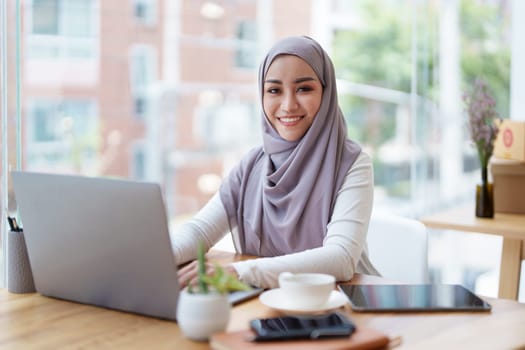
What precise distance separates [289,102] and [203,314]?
0.82m

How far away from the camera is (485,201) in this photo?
8.50 feet

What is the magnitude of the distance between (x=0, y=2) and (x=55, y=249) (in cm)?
97

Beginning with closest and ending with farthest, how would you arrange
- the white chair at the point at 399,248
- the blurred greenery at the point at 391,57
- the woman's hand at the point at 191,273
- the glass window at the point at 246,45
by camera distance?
the woman's hand at the point at 191,273
the white chair at the point at 399,248
the blurred greenery at the point at 391,57
the glass window at the point at 246,45

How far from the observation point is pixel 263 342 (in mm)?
1089

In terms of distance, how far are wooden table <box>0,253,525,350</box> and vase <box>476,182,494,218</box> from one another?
4.10ft

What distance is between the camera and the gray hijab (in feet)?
5.87

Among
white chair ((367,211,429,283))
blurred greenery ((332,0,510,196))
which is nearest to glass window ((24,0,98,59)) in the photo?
blurred greenery ((332,0,510,196))

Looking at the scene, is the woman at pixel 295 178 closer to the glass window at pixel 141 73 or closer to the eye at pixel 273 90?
the eye at pixel 273 90

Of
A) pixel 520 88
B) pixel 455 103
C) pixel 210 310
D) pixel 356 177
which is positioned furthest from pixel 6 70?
pixel 455 103

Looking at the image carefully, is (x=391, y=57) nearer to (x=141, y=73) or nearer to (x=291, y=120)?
(x=141, y=73)

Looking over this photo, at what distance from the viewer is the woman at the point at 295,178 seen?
176cm

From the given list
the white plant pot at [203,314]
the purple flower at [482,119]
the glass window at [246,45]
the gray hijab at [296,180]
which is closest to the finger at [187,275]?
the white plant pot at [203,314]

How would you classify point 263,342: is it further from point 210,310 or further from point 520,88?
point 520,88

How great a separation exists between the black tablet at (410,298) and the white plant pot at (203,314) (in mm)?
284
